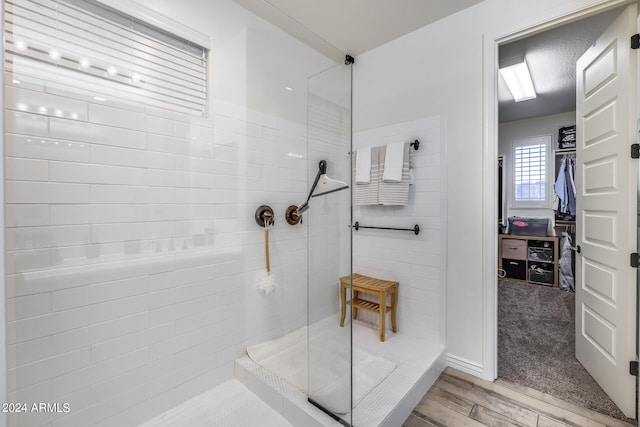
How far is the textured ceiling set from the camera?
7.17 ft

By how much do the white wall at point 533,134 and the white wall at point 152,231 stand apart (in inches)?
160

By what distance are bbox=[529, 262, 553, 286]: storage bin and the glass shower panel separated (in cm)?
397

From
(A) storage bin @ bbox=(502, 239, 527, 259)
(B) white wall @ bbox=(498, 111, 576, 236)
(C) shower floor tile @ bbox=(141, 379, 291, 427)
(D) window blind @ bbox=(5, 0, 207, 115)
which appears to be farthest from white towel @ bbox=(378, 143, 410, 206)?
(B) white wall @ bbox=(498, 111, 576, 236)

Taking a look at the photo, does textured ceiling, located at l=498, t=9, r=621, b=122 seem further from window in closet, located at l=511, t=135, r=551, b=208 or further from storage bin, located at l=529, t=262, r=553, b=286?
storage bin, located at l=529, t=262, r=553, b=286

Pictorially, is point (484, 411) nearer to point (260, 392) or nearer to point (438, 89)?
point (260, 392)

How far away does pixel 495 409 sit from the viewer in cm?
155

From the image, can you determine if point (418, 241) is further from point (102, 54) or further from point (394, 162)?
point (102, 54)

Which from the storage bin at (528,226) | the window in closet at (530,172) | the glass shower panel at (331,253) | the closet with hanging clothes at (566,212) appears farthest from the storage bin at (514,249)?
the glass shower panel at (331,253)

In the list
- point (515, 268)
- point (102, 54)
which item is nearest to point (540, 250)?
point (515, 268)

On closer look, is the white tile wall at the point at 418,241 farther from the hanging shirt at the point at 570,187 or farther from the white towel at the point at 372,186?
the hanging shirt at the point at 570,187

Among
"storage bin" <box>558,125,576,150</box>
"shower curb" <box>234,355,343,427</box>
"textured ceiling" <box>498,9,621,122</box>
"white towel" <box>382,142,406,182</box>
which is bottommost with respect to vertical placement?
"shower curb" <box>234,355,343,427</box>

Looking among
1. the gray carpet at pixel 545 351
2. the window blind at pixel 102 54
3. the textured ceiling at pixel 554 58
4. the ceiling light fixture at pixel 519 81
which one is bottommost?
the gray carpet at pixel 545 351

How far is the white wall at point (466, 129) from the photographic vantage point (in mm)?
1807

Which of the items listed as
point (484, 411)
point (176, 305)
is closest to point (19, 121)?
point (176, 305)
